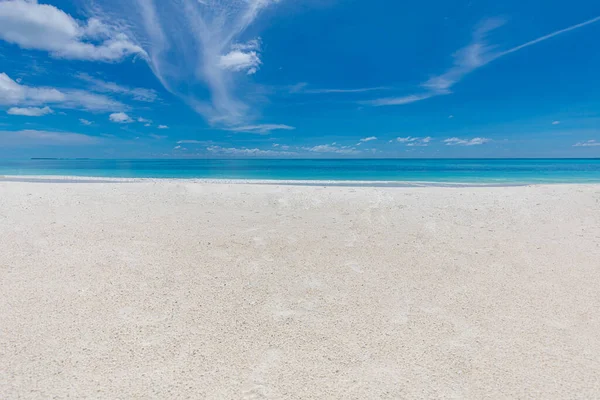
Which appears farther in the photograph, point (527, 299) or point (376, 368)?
point (527, 299)

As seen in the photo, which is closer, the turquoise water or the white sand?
the white sand

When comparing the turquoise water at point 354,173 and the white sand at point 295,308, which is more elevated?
the turquoise water at point 354,173

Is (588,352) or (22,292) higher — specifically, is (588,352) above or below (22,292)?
below

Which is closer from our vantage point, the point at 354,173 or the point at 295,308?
the point at 295,308

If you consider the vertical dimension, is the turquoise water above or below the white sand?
above

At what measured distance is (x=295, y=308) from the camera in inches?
201

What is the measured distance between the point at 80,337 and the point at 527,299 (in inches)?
272

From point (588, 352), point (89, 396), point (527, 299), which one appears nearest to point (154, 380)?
point (89, 396)

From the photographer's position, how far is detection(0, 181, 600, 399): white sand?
142 inches

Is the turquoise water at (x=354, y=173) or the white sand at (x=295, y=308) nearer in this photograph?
the white sand at (x=295, y=308)

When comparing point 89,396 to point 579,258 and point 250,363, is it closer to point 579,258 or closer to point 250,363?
point 250,363

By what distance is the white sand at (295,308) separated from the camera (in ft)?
11.8

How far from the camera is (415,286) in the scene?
5875 mm

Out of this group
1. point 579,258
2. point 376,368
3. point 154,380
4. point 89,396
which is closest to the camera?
point 89,396
